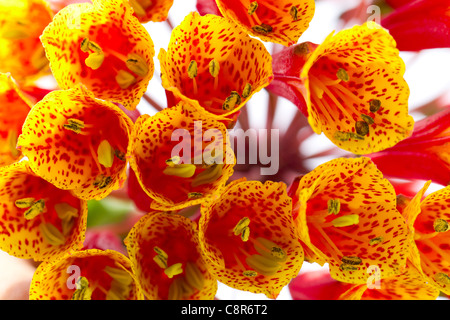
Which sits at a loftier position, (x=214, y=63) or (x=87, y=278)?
(x=214, y=63)

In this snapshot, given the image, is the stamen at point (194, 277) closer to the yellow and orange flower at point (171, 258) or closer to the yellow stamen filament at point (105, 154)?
the yellow and orange flower at point (171, 258)

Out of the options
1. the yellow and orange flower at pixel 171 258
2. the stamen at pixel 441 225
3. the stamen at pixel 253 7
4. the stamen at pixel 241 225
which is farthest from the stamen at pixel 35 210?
the stamen at pixel 441 225

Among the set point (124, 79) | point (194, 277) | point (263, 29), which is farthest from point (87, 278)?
point (263, 29)

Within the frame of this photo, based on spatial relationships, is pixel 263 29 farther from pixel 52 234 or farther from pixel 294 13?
pixel 52 234

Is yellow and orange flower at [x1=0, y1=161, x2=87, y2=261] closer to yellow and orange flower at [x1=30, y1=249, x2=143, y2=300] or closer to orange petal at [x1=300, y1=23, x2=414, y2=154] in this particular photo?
yellow and orange flower at [x1=30, y1=249, x2=143, y2=300]

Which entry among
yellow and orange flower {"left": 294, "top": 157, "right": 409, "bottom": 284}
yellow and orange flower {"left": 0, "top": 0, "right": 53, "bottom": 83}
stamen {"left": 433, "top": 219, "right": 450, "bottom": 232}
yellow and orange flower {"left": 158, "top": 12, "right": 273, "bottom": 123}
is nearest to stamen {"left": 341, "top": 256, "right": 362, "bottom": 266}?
yellow and orange flower {"left": 294, "top": 157, "right": 409, "bottom": 284}
